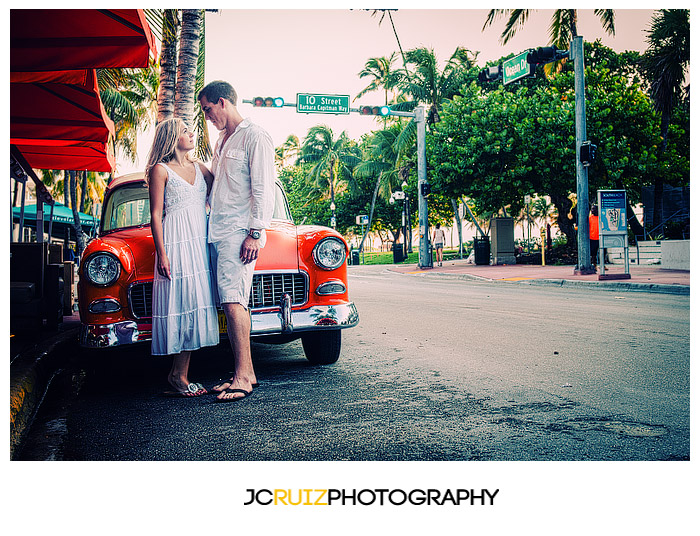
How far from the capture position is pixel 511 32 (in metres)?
3.59

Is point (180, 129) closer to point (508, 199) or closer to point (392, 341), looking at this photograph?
point (392, 341)

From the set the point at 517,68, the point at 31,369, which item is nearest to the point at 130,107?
the point at 517,68

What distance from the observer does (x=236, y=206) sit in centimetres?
272

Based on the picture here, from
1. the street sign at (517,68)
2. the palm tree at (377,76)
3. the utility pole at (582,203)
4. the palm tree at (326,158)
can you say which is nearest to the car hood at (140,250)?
the street sign at (517,68)

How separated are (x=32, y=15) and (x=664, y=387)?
338 centimetres

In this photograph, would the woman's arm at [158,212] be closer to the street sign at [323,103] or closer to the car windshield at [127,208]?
the car windshield at [127,208]

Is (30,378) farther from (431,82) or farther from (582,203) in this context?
(431,82)

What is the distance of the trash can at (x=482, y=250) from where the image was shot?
19.3 m

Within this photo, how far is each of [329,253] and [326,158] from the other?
31.7m

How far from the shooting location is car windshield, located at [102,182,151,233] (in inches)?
150

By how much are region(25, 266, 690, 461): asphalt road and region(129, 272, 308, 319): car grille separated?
428mm

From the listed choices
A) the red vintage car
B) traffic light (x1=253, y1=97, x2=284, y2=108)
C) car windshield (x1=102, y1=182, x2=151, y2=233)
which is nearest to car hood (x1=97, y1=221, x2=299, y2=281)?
the red vintage car

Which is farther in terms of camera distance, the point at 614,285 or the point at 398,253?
the point at 398,253

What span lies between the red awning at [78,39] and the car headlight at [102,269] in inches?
43.1
